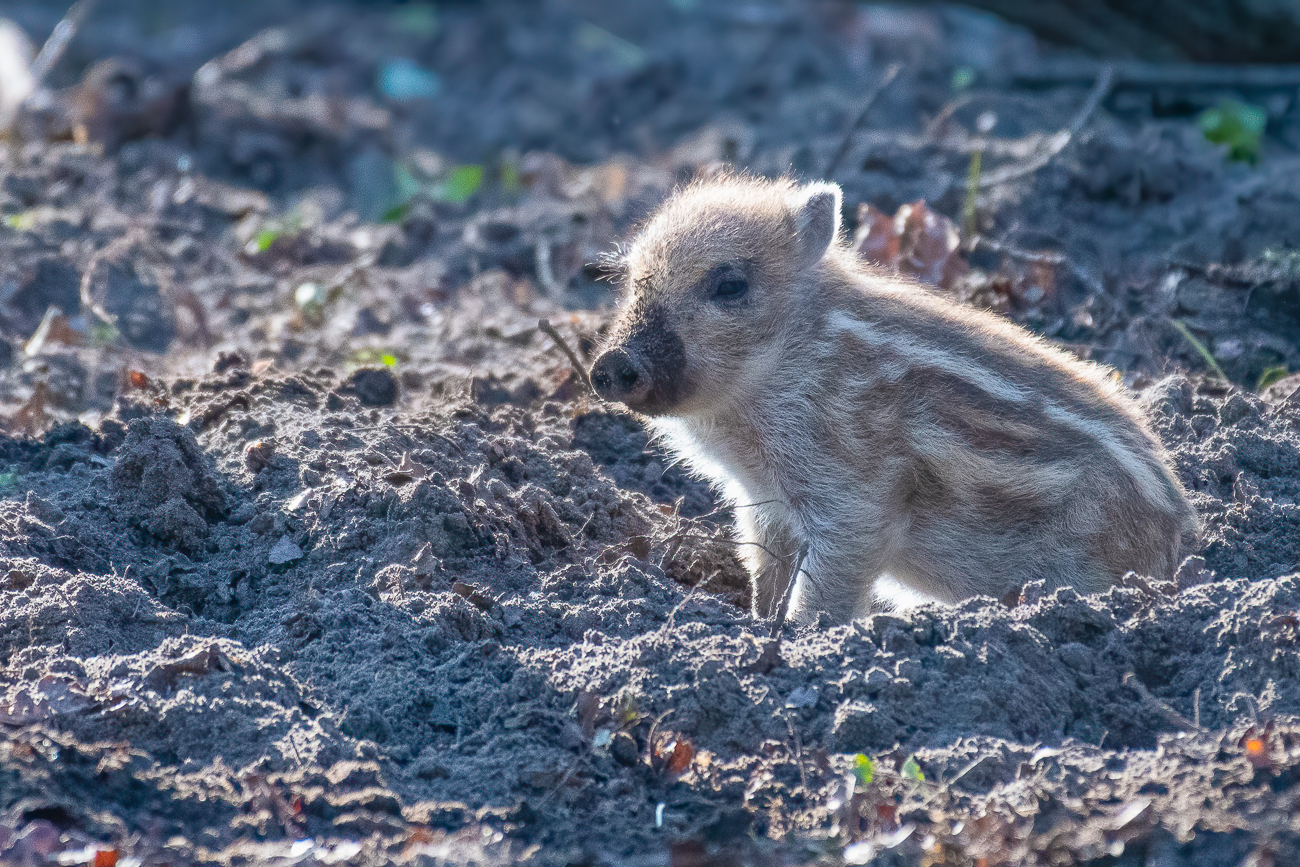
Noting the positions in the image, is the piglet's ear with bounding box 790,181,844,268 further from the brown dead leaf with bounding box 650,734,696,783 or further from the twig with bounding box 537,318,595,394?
the brown dead leaf with bounding box 650,734,696,783

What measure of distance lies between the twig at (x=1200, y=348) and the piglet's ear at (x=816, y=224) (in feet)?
7.34

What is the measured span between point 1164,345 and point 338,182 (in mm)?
6490

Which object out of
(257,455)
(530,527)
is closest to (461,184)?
(257,455)

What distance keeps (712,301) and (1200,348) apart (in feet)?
9.09

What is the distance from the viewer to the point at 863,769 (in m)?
3.42

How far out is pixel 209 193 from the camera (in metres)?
9.62

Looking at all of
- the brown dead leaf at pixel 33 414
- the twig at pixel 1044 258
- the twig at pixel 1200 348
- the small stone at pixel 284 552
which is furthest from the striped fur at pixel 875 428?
the brown dead leaf at pixel 33 414

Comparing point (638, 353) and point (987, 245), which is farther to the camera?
point (987, 245)

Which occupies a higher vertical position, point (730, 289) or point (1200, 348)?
point (730, 289)

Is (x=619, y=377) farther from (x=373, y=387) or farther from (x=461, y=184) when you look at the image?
(x=461, y=184)

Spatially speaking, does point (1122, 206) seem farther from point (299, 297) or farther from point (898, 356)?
point (299, 297)

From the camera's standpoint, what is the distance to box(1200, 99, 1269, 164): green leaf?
8453 millimetres

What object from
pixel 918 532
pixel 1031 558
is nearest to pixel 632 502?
pixel 918 532

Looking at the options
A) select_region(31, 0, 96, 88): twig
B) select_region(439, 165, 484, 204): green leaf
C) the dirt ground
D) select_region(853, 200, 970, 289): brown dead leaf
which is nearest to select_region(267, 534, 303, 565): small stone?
the dirt ground
